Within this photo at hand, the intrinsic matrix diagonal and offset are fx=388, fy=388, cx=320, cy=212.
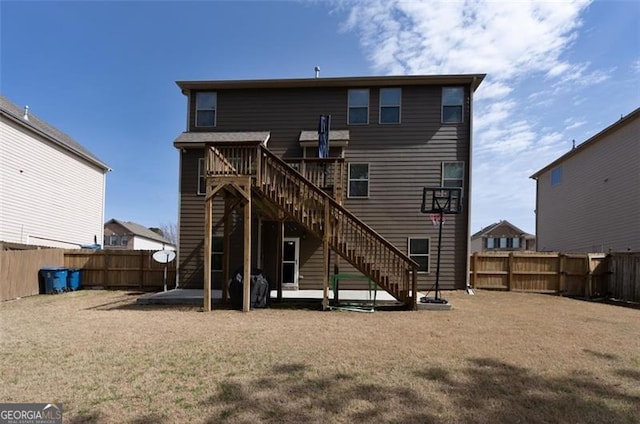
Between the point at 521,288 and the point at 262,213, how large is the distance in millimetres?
9237

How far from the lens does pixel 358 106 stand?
13.3m

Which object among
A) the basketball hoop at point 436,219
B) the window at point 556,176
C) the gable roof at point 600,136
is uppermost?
the gable roof at point 600,136

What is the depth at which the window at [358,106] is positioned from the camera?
13.3 meters

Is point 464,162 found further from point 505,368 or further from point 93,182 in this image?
point 93,182

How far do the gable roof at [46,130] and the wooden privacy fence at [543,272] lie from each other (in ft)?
56.9

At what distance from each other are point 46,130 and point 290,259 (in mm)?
12443

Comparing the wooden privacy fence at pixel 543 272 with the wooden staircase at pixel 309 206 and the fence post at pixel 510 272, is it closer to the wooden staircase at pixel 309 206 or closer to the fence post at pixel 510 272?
the fence post at pixel 510 272

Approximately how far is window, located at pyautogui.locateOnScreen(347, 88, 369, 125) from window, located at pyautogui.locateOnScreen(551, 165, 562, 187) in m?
13.0

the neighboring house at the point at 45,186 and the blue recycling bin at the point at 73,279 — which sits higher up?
the neighboring house at the point at 45,186

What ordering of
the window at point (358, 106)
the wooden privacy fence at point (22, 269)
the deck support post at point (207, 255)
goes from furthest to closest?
the window at point (358, 106) → the wooden privacy fence at point (22, 269) → the deck support post at point (207, 255)

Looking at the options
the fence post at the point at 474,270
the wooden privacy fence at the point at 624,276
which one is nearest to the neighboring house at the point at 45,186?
the fence post at the point at 474,270

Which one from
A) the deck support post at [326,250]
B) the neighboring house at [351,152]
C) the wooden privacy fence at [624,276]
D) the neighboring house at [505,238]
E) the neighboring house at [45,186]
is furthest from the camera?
the neighboring house at [505,238]

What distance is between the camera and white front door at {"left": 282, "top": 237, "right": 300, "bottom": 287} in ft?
42.9

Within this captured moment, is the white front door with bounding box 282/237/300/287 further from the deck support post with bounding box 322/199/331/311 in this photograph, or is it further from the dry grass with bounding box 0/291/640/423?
the dry grass with bounding box 0/291/640/423
